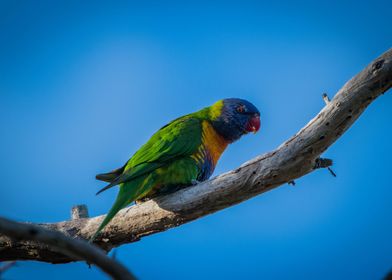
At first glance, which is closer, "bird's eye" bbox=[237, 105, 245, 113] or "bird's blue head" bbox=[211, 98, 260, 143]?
"bird's blue head" bbox=[211, 98, 260, 143]

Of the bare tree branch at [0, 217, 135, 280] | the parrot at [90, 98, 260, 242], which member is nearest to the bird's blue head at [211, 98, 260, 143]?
the parrot at [90, 98, 260, 242]

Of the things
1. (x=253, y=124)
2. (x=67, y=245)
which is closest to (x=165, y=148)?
(x=253, y=124)

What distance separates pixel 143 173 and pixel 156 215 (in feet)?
1.57

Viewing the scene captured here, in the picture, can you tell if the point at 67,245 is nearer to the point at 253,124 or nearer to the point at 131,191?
the point at 131,191

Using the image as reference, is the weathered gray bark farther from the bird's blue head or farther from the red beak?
the red beak

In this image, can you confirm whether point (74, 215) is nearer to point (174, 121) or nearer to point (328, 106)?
point (174, 121)

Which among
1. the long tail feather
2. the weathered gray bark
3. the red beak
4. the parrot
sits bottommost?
the weathered gray bark

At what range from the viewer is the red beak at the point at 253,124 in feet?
18.6

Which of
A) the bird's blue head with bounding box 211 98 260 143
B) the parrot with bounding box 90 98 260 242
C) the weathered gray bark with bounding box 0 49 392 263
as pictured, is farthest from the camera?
the bird's blue head with bounding box 211 98 260 143

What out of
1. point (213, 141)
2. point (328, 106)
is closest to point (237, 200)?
point (328, 106)

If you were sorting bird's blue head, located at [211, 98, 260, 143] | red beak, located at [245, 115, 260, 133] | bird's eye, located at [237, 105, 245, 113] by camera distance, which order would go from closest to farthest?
bird's blue head, located at [211, 98, 260, 143]
bird's eye, located at [237, 105, 245, 113]
red beak, located at [245, 115, 260, 133]

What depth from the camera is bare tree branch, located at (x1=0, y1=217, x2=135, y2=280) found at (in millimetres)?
1513

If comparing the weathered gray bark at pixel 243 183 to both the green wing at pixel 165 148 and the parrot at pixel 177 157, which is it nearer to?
the parrot at pixel 177 157

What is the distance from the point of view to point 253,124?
225 inches
